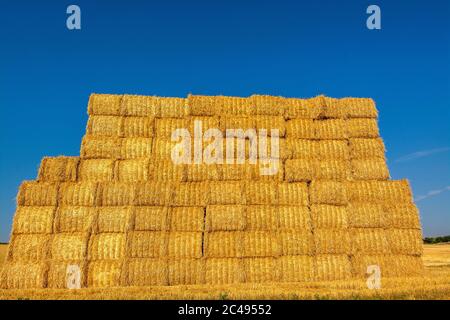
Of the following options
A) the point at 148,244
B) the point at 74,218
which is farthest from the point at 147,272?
the point at 74,218

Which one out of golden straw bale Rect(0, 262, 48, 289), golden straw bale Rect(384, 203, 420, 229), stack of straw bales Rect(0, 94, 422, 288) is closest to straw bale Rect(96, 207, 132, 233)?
stack of straw bales Rect(0, 94, 422, 288)

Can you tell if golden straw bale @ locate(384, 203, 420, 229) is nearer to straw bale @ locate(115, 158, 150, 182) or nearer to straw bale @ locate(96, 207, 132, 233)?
straw bale @ locate(115, 158, 150, 182)

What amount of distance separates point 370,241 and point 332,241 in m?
1.34

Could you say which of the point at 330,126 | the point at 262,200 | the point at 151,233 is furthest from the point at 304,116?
the point at 151,233

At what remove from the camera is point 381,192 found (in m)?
15.6

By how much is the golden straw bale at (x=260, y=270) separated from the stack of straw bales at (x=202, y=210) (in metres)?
0.03

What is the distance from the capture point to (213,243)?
46.6 feet

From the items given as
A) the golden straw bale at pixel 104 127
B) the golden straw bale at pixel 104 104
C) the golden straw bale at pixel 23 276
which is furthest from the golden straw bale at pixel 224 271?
the golden straw bale at pixel 104 104

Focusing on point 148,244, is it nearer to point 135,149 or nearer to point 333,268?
point 135,149

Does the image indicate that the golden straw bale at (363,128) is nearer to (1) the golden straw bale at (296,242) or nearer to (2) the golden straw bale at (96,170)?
(1) the golden straw bale at (296,242)

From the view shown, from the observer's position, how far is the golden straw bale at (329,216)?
14977 mm

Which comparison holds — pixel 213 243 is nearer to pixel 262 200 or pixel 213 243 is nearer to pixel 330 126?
pixel 262 200

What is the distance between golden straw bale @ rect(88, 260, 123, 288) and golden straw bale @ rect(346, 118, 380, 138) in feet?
32.3

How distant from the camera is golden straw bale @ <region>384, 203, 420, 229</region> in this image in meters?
15.1
